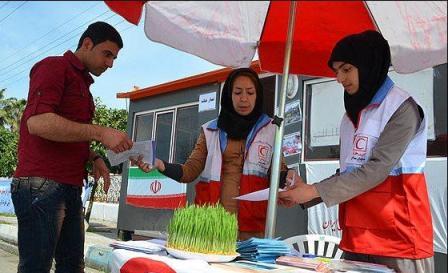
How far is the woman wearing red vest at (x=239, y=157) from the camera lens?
8.07ft

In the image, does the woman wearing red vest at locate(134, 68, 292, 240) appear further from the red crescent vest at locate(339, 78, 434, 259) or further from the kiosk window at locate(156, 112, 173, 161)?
the kiosk window at locate(156, 112, 173, 161)

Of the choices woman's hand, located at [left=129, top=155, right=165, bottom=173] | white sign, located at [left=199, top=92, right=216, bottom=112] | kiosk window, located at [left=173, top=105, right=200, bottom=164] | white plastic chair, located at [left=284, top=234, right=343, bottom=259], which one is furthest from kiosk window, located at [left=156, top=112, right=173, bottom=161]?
woman's hand, located at [left=129, top=155, right=165, bottom=173]

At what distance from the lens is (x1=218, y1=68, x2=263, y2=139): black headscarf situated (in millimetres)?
2523

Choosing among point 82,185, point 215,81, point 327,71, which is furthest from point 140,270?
point 215,81

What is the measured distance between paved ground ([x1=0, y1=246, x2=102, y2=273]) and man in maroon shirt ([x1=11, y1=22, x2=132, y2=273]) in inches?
182

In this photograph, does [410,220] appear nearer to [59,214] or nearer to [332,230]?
[59,214]

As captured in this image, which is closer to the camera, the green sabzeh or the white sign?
the green sabzeh

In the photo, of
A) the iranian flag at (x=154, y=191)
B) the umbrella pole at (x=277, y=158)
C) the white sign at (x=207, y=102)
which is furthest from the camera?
the iranian flag at (x=154, y=191)

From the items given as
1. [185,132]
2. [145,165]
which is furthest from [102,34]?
[185,132]

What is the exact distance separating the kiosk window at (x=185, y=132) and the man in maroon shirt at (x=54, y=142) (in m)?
6.32

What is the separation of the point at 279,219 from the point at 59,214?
506cm

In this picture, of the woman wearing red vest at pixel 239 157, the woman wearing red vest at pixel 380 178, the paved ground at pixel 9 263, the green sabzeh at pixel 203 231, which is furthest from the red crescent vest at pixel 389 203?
the paved ground at pixel 9 263

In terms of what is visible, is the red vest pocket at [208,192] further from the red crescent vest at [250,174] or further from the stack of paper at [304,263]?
the stack of paper at [304,263]

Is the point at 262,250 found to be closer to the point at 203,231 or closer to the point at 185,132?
the point at 203,231
